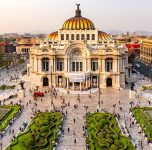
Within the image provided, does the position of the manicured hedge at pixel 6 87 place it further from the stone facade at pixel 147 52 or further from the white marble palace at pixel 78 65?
the stone facade at pixel 147 52

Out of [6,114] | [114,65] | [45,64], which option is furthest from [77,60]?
[6,114]

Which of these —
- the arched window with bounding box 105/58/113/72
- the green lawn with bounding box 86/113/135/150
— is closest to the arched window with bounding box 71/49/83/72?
the arched window with bounding box 105/58/113/72

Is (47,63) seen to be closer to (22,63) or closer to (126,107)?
(126,107)

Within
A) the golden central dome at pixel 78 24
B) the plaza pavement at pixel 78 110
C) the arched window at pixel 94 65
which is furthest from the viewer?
the golden central dome at pixel 78 24

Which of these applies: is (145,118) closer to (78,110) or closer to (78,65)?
(78,110)

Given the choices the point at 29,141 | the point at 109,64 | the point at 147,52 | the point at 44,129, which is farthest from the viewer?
the point at 147,52

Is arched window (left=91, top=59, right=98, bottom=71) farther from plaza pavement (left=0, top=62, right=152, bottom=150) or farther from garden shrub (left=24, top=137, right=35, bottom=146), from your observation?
garden shrub (left=24, top=137, right=35, bottom=146)

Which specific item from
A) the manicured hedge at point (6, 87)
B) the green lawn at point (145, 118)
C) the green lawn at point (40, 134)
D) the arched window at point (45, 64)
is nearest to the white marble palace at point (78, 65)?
the arched window at point (45, 64)
